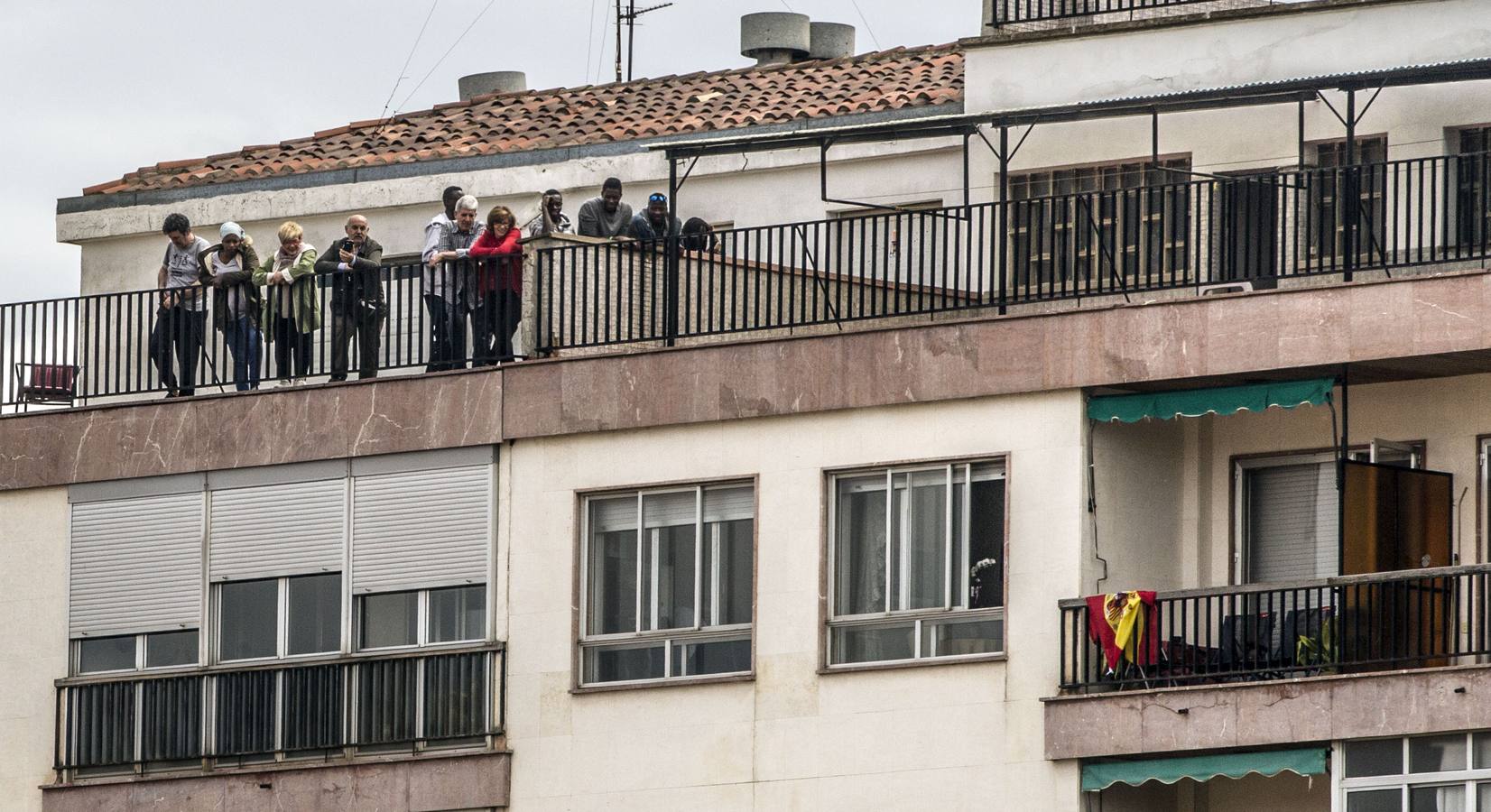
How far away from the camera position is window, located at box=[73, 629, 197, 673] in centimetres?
3659

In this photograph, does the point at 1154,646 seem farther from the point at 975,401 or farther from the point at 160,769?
the point at 160,769

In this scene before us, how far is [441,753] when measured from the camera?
34969 mm

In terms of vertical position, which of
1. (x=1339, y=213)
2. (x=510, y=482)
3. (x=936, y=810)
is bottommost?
(x=936, y=810)

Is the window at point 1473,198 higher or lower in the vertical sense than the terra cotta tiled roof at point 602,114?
lower

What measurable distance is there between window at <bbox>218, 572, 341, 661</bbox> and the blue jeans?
188 cm

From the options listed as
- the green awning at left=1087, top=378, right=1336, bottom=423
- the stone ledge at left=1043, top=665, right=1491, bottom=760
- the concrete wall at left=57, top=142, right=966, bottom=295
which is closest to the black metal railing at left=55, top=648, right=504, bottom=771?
the stone ledge at left=1043, top=665, right=1491, bottom=760

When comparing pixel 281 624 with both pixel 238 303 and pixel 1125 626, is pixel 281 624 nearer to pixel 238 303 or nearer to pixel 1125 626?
pixel 238 303

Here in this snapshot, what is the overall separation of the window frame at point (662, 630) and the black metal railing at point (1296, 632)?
2.95 m

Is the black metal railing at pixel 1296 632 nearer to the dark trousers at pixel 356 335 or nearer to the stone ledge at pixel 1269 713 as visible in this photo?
the stone ledge at pixel 1269 713

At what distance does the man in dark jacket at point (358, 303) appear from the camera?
36.2 meters

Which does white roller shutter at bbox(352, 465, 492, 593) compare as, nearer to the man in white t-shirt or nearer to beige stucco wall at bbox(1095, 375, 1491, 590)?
the man in white t-shirt

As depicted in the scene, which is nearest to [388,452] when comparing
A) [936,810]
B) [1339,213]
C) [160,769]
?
[160,769]

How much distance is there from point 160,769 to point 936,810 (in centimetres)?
775

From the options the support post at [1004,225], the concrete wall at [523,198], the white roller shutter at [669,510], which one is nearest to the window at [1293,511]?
the support post at [1004,225]
